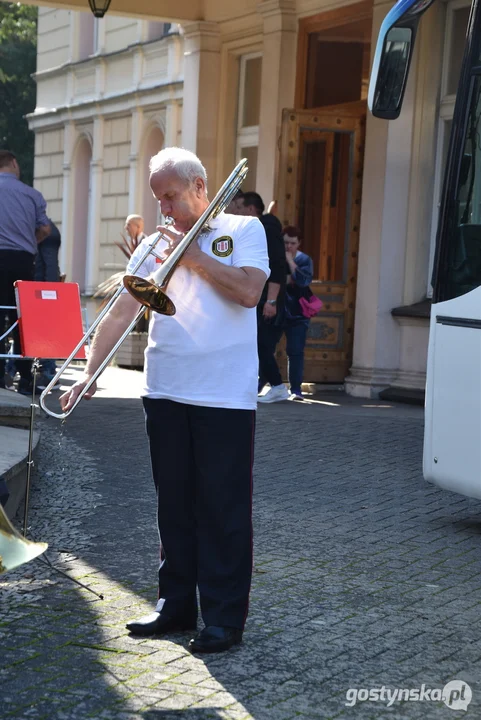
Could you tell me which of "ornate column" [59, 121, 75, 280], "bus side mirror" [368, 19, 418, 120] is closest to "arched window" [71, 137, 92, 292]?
"ornate column" [59, 121, 75, 280]

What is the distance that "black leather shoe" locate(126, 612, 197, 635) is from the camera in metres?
5.07

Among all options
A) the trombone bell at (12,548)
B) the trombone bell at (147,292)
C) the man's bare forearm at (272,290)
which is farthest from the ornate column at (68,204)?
the trombone bell at (12,548)

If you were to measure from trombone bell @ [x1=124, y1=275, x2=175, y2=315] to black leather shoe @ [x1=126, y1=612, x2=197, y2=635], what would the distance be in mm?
1212

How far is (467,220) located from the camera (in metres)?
7.24

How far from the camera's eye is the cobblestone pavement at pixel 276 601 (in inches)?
173

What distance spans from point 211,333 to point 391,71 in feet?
9.20

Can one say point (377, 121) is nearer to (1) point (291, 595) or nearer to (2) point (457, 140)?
(2) point (457, 140)

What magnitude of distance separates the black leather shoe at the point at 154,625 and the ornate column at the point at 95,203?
23.3 m

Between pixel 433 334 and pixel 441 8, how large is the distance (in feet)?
25.1

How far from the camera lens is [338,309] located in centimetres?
1543

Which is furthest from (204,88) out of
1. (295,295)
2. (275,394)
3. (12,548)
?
(12,548)

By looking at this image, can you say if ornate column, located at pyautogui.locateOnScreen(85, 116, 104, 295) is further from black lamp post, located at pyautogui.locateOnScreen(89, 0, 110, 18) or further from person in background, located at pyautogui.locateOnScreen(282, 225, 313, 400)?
person in background, located at pyautogui.locateOnScreen(282, 225, 313, 400)

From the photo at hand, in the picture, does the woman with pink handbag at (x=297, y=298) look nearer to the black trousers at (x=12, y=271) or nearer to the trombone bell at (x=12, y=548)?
the black trousers at (x=12, y=271)

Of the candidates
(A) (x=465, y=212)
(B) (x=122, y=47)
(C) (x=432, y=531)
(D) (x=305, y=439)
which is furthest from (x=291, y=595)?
(B) (x=122, y=47)
